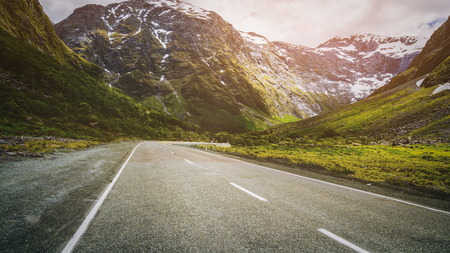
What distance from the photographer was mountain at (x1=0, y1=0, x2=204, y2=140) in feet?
138

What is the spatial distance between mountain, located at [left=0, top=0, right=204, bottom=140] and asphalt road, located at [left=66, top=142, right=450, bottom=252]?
117 ft

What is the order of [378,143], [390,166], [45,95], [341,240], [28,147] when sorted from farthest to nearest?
[45,95] < [378,143] < [28,147] < [390,166] < [341,240]

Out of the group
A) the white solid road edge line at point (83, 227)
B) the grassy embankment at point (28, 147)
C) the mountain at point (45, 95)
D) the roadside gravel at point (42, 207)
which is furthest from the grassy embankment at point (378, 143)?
the mountain at point (45, 95)

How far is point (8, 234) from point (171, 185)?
15.4 ft

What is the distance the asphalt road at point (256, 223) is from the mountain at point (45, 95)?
117ft

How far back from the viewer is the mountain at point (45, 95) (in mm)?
41938

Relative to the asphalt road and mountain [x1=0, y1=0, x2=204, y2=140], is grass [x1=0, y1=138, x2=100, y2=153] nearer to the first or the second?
mountain [x1=0, y1=0, x2=204, y2=140]

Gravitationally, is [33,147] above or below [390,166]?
below

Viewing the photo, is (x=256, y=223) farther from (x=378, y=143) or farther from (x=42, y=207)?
(x=378, y=143)

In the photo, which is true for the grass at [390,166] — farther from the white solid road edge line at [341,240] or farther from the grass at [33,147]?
the grass at [33,147]

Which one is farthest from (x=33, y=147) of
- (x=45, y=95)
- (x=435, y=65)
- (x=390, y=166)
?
(x=435, y=65)

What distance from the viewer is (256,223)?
4.50m

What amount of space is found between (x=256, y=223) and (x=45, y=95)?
75.1 metres

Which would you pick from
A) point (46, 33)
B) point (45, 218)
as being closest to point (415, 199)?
point (45, 218)
